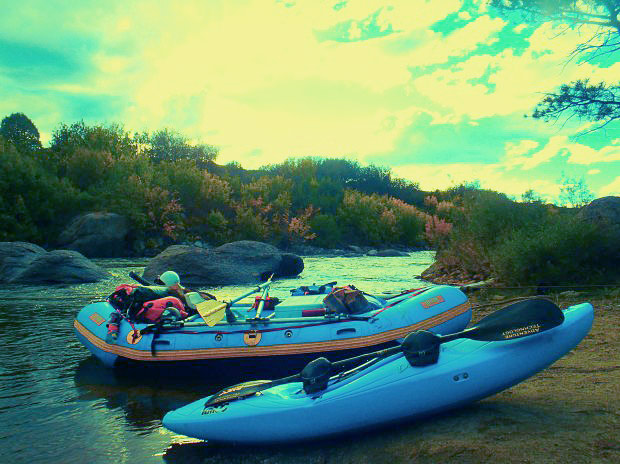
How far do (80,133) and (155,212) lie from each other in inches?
554

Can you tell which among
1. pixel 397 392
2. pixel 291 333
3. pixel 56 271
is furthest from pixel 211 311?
pixel 56 271

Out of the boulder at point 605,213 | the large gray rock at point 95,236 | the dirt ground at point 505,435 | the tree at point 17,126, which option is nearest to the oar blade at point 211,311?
the dirt ground at point 505,435

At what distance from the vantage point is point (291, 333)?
4.72 m

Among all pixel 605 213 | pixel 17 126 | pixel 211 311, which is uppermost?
pixel 17 126

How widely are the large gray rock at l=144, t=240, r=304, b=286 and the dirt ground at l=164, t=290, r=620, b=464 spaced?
10160 mm

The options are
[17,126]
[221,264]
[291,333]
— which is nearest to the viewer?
[291,333]

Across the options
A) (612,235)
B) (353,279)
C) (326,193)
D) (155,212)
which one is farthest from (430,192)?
(612,235)

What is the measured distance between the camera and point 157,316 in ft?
17.7

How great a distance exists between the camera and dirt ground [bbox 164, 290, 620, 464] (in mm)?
2369

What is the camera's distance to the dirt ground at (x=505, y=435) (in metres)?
2.37

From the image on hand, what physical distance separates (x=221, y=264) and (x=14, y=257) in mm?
5773

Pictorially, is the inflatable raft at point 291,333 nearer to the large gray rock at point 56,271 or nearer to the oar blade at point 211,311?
the oar blade at point 211,311

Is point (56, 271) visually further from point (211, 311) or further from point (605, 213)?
point (605, 213)

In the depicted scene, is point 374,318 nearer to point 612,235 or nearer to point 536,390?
point 536,390
